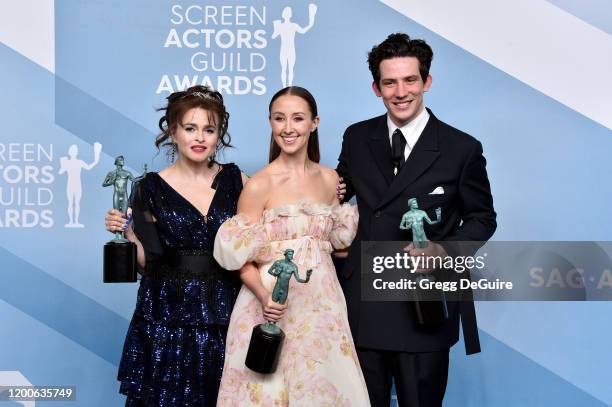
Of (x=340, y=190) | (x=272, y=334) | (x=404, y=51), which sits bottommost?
(x=272, y=334)

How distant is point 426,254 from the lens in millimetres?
2598

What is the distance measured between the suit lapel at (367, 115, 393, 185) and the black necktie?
0.6 inches

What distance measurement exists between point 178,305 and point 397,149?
87cm

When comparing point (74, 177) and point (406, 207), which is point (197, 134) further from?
point (74, 177)

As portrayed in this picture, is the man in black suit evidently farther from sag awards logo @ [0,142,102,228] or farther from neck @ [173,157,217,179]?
sag awards logo @ [0,142,102,228]

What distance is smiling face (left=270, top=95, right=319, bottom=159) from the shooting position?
2.66m

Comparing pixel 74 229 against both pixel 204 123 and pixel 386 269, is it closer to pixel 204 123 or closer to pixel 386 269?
pixel 204 123

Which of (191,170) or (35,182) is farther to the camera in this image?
(35,182)

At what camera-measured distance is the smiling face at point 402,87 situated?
2750mm

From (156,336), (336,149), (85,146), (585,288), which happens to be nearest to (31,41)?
(85,146)

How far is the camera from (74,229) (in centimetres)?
393

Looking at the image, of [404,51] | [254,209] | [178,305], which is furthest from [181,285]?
[404,51]

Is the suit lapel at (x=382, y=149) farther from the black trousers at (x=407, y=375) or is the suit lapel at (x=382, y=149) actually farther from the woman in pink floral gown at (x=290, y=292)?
the black trousers at (x=407, y=375)

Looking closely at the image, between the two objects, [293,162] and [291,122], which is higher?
[291,122]
